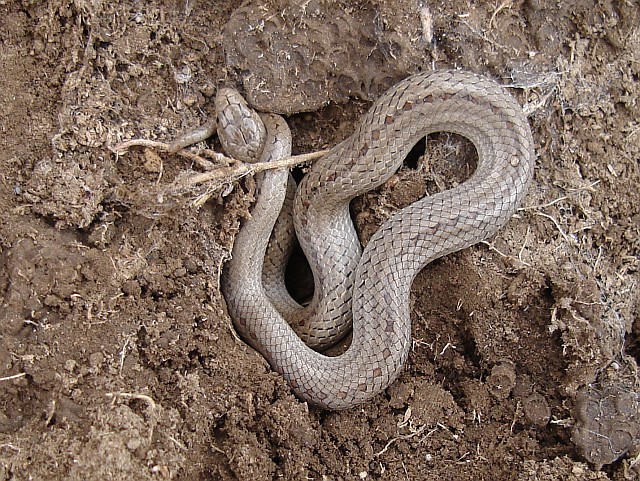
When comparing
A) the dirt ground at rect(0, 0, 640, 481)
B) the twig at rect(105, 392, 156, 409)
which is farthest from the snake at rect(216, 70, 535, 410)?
the twig at rect(105, 392, 156, 409)

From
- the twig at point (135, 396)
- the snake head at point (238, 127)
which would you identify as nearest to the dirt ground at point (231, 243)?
the twig at point (135, 396)

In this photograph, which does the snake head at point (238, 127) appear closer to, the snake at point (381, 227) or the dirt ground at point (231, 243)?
the snake at point (381, 227)

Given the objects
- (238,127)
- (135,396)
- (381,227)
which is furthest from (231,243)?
(135,396)

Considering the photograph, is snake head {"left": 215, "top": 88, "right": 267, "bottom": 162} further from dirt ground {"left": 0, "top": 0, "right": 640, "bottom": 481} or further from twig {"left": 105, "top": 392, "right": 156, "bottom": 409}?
twig {"left": 105, "top": 392, "right": 156, "bottom": 409}

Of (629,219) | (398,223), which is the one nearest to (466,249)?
(398,223)

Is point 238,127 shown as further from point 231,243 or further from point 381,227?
point 381,227
